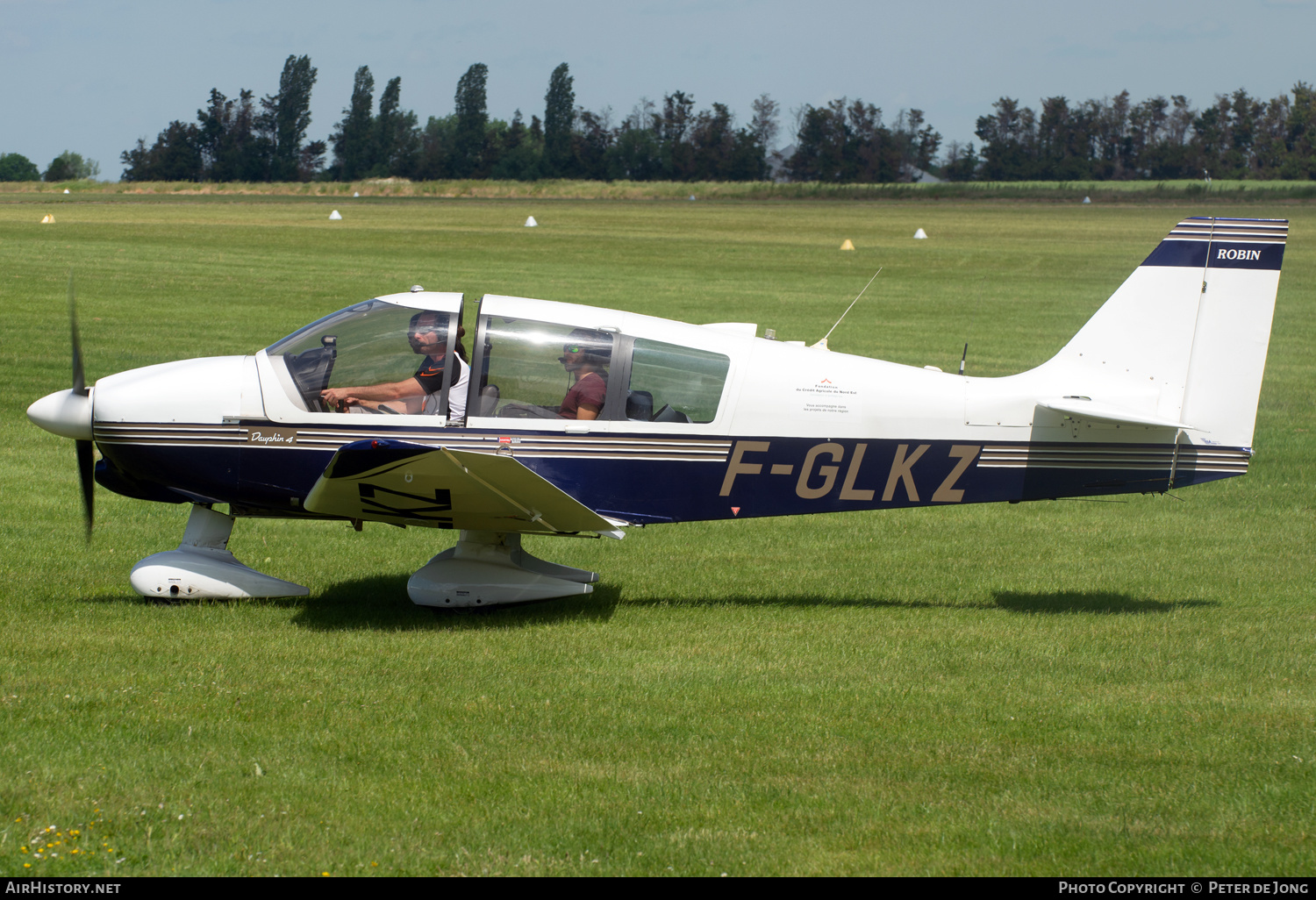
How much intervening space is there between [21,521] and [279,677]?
199 inches

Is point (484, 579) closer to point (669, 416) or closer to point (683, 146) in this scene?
point (669, 416)

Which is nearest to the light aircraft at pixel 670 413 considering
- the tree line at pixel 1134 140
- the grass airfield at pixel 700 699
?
the grass airfield at pixel 700 699

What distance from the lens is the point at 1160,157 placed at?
11856 centimetres

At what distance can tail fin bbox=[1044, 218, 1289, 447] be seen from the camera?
771 centimetres

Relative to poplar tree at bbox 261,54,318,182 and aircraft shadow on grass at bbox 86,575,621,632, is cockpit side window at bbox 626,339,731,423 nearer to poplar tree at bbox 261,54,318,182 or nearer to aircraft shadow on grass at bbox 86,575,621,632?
aircraft shadow on grass at bbox 86,575,621,632

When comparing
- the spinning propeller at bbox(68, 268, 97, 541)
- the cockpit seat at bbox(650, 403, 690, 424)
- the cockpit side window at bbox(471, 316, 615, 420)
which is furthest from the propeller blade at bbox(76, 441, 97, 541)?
the cockpit seat at bbox(650, 403, 690, 424)

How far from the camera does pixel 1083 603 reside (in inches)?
330

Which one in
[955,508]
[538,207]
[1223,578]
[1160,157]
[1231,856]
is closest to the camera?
[1231,856]

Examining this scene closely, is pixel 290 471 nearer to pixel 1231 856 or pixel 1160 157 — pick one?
pixel 1231 856

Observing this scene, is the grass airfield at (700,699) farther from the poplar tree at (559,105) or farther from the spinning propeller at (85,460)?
the poplar tree at (559,105)

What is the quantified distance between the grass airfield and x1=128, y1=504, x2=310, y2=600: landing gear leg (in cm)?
15

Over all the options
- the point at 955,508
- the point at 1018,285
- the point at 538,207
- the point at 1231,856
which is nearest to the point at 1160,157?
the point at 538,207

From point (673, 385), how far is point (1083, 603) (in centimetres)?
351

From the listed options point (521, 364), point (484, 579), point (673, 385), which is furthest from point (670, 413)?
point (484, 579)
